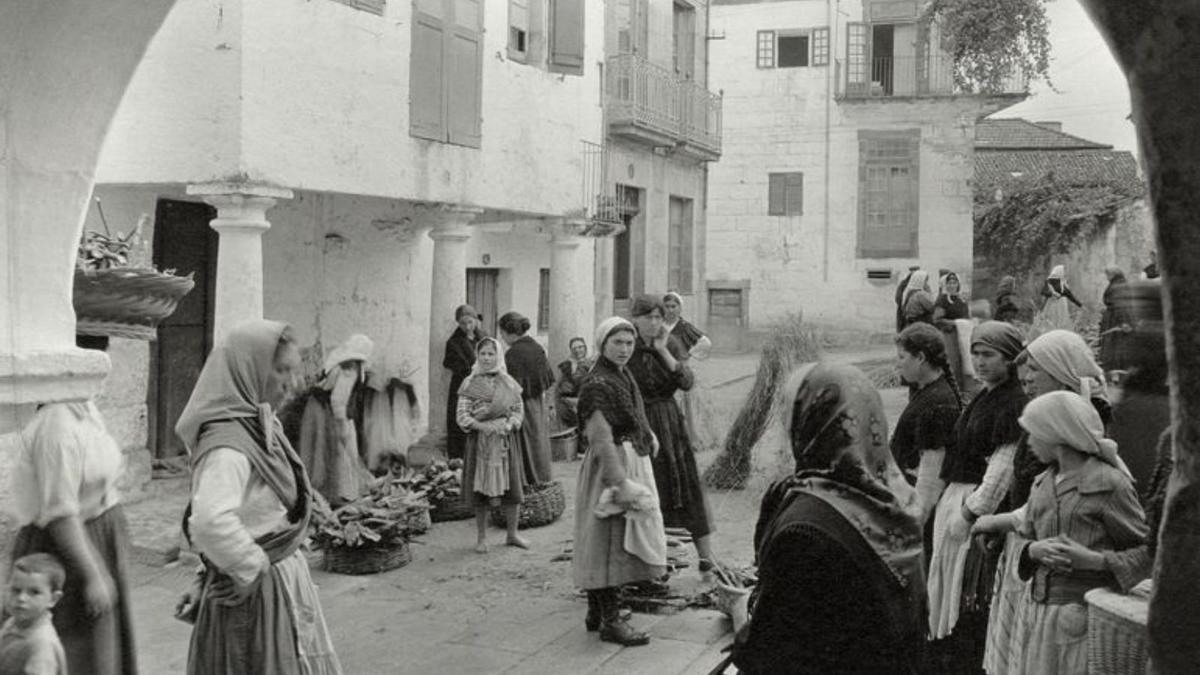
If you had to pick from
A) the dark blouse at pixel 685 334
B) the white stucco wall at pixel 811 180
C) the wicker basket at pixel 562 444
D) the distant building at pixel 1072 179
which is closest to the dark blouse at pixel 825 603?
the dark blouse at pixel 685 334

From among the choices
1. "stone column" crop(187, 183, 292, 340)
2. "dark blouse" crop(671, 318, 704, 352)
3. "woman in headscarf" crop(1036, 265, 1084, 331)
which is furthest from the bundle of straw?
"woman in headscarf" crop(1036, 265, 1084, 331)

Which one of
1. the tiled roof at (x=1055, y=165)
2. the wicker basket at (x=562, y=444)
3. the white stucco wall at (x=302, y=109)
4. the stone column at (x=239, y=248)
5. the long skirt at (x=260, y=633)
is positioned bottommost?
the wicker basket at (x=562, y=444)

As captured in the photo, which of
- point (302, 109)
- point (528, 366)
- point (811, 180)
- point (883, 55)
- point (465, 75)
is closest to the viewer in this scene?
point (528, 366)

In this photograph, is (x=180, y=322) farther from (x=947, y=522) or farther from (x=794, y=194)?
(x=794, y=194)

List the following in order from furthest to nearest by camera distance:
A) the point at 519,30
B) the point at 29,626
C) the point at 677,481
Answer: the point at 519,30
the point at 677,481
the point at 29,626

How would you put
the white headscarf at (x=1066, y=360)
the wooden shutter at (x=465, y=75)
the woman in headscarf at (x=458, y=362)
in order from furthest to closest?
1. the wooden shutter at (x=465, y=75)
2. the woman in headscarf at (x=458, y=362)
3. the white headscarf at (x=1066, y=360)

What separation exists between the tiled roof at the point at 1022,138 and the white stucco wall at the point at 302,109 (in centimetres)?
3116

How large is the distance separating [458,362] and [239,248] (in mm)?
2185

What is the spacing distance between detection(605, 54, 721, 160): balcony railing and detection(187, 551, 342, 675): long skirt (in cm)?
1423

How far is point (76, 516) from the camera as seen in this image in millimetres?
3840

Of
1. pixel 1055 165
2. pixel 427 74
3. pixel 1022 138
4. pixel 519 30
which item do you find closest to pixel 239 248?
pixel 427 74

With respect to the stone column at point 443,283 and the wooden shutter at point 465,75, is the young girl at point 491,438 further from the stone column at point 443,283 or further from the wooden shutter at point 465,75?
the wooden shutter at point 465,75

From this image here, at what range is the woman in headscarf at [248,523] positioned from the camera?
148 inches

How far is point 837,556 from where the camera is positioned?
2.85 meters
